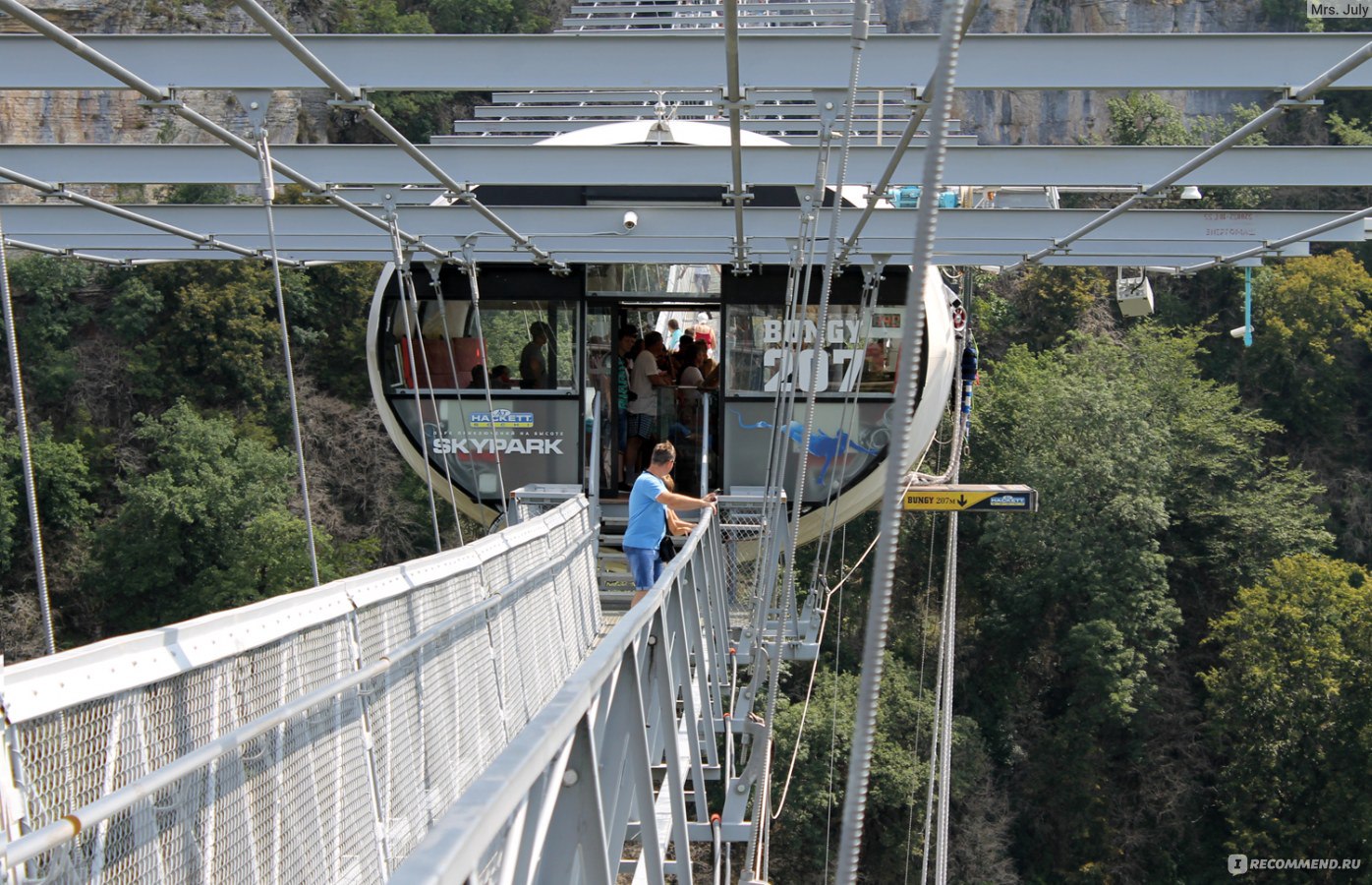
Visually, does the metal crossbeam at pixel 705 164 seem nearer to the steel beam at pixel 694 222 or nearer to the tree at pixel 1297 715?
the steel beam at pixel 694 222

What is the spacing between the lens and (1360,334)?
5281cm

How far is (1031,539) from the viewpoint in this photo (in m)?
44.6

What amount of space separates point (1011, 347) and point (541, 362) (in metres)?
42.2

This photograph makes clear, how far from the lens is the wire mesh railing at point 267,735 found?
8.95ft

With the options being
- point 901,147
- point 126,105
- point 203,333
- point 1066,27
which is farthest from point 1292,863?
A: point 1066,27

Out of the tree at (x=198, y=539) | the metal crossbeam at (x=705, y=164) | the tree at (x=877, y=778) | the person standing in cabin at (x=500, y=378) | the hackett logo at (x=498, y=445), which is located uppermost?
the metal crossbeam at (x=705, y=164)

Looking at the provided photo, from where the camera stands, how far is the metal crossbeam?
877 centimetres

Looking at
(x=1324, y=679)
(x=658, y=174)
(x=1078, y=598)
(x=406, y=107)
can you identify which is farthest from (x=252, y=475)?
(x=658, y=174)

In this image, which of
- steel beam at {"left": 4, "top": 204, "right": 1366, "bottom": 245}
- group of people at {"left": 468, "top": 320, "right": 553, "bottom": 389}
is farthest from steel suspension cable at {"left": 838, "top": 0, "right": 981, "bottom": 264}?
group of people at {"left": 468, "top": 320, "right": 553, "bottom": 389}

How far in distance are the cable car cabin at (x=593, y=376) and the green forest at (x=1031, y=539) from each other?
25058mm

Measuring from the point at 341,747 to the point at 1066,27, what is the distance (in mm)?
69229

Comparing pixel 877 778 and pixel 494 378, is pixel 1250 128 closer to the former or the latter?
pixel 494 378

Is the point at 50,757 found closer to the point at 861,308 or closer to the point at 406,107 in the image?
the point at 861,308

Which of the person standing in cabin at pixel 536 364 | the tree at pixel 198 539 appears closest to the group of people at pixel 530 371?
the person standing in cabin at pixel 536 364
